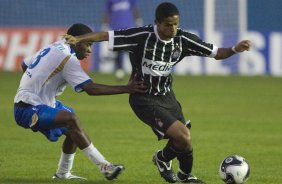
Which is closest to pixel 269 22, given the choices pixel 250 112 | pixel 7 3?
pixel 7 3

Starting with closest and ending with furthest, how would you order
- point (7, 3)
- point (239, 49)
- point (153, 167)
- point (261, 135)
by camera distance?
point (239, 49) → point (153, 167) → point (261, 135) → point (7, 3)

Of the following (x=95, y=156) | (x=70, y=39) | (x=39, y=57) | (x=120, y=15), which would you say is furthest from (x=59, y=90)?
(x=120, y=15)

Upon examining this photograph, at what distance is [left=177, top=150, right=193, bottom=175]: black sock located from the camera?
32.1 feet

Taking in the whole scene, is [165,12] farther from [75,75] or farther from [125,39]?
[75,75]

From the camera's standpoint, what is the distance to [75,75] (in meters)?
9.47

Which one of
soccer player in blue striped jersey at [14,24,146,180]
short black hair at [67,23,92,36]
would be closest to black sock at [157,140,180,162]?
soccer player in blue striped jersey at [14,24,146,180]

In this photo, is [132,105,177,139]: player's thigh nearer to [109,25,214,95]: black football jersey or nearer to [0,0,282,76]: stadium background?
[109,25,214,95]: black football jersey

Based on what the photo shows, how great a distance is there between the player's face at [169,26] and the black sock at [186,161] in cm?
133

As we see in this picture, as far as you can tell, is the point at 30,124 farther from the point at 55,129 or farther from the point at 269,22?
the point at 269,22

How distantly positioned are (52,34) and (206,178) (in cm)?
1946

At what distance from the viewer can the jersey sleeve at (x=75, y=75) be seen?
943cm

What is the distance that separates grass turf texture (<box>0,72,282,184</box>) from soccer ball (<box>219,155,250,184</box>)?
1.64 ft

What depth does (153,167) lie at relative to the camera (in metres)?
11.5

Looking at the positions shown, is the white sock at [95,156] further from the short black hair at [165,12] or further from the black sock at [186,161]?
the short black hair at [165,12]
